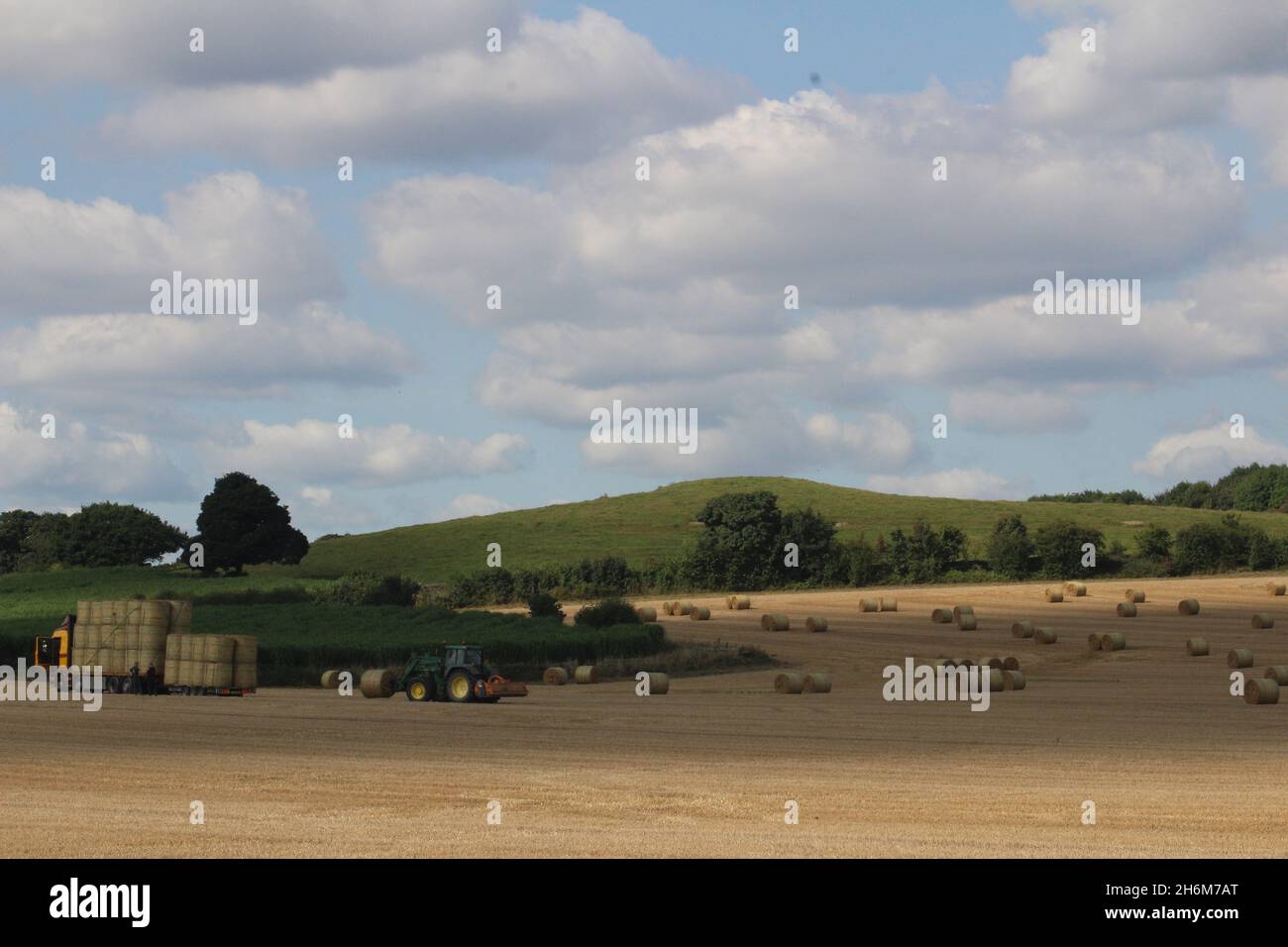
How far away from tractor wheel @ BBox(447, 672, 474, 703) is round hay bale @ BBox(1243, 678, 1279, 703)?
1890 centimetres

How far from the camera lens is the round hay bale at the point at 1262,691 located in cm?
3912

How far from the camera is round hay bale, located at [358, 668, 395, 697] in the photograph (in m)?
42.5

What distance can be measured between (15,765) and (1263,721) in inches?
988

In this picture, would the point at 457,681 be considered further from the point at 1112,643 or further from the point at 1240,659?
the point at 1112,643

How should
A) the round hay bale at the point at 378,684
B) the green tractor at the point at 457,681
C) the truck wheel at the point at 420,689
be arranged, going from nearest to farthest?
the green tractor at the point at 457,681 < the truck wheel at the point at 420,689 < the round hay bale at the point at 378,684

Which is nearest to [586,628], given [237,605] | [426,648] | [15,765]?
[426,648]

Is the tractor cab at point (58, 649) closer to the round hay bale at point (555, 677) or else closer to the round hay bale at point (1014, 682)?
the round hay bale at point (555, 677)

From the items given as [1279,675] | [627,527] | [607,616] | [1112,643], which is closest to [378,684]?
[607,616]

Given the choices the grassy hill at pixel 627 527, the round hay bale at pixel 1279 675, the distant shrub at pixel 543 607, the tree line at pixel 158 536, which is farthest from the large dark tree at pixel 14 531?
the round hay bale at pixel 1279 675

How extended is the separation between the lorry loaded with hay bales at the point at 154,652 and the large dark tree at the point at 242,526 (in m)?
60.3

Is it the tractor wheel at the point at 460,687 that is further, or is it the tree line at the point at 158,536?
the tree line at the point at 158,536

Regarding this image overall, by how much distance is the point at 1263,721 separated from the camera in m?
35.1

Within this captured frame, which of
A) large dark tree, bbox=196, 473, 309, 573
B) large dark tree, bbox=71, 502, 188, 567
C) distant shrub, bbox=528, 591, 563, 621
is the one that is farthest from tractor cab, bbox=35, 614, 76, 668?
large dark tree, bbox=71, 502, 188, 567
